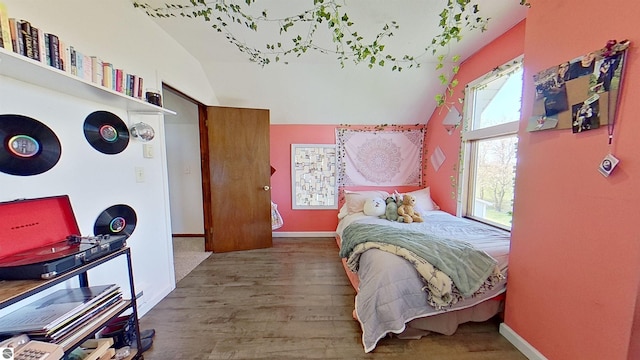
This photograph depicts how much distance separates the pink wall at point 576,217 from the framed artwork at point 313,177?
257 cm

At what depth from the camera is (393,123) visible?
3717 millimetres

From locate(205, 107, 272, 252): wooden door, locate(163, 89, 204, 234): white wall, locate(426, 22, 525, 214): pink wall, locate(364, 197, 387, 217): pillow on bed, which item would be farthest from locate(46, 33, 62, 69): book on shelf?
locate(426, 22, 525, 214): pink wall

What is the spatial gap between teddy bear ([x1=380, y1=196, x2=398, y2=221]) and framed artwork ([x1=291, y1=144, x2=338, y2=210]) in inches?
43.6

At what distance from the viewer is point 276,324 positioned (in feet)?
5.74

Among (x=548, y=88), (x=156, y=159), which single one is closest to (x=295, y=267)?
(x=156, y=159)

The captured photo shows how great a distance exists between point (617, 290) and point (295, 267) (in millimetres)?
2431

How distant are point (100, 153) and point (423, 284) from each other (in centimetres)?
241

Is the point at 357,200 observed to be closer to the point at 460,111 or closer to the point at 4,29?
the point at 460,111

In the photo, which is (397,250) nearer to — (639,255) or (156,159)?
(639,255)

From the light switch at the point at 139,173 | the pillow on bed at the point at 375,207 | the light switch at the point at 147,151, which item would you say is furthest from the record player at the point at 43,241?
the pillow on bed at the point at 375,207

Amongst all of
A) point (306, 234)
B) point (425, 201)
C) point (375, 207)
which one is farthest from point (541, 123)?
point (306, 234)

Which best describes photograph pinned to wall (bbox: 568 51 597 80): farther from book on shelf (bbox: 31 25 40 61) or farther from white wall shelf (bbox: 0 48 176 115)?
book on shelf (bbox: 31 25 40 61)

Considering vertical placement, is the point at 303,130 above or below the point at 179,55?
below

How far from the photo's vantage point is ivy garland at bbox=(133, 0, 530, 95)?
5.90 ft
